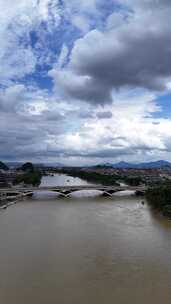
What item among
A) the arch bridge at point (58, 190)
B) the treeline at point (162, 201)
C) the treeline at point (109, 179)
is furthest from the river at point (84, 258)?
the treeline at point (109, 179)

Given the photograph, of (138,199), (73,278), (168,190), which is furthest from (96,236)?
(138,199)

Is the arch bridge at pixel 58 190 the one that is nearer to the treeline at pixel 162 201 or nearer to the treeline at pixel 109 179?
the treeline at pixel 162 201

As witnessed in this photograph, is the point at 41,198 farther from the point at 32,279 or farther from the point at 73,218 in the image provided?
the point at 32,279

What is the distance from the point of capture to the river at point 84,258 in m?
8.78

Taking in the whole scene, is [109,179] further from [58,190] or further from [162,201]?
[162,201]

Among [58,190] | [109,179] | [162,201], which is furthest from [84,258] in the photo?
[109,179]

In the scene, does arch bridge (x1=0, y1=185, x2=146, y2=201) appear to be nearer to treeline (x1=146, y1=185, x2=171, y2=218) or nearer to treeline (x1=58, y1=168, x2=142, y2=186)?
treeline (x1=146, y1=185, x2=171, y2=218)

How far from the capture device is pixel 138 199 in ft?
91.2

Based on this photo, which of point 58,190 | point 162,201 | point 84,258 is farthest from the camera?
point 58,190

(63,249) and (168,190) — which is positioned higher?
(168,190)

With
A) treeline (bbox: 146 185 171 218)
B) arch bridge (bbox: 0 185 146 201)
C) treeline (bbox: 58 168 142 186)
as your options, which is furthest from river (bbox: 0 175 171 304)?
treeline (bbox: 58 168 142 186)

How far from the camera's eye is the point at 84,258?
11.6m

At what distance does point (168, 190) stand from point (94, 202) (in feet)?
18.9

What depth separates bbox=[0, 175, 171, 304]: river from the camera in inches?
346
